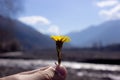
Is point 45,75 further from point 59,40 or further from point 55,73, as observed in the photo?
point 59,40

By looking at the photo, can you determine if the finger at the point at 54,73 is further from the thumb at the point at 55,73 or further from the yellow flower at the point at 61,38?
the yellow flower at the point at 61,38

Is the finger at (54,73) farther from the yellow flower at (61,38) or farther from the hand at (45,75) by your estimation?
the yellow flower at (61,38)

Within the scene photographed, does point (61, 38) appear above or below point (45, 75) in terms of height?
above

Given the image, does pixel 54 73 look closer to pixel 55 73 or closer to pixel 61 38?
pixel 55 73

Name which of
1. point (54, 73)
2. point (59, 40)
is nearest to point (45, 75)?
point (54, 73)

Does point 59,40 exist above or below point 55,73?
above

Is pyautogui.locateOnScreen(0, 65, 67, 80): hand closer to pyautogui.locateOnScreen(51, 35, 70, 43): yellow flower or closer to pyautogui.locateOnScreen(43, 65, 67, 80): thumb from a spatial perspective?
pyautogui.locateOnScreen(43, 65, 67, 80): thumb

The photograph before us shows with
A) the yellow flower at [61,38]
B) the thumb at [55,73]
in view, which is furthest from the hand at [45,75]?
the yellow flower at [61,38]

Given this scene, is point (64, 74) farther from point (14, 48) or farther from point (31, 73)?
point (14, 48)

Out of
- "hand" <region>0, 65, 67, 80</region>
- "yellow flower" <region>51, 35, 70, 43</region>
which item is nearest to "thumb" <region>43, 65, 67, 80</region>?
"hand" <region>0, 65, 67, 80</region>

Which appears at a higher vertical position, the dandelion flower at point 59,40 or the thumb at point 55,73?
the dandelion flower at point 59,40

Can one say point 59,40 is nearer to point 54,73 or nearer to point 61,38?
point 61,38

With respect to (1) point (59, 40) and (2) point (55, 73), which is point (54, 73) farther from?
(1) point (59, 40)

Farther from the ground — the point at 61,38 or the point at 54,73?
the point at 61,38
